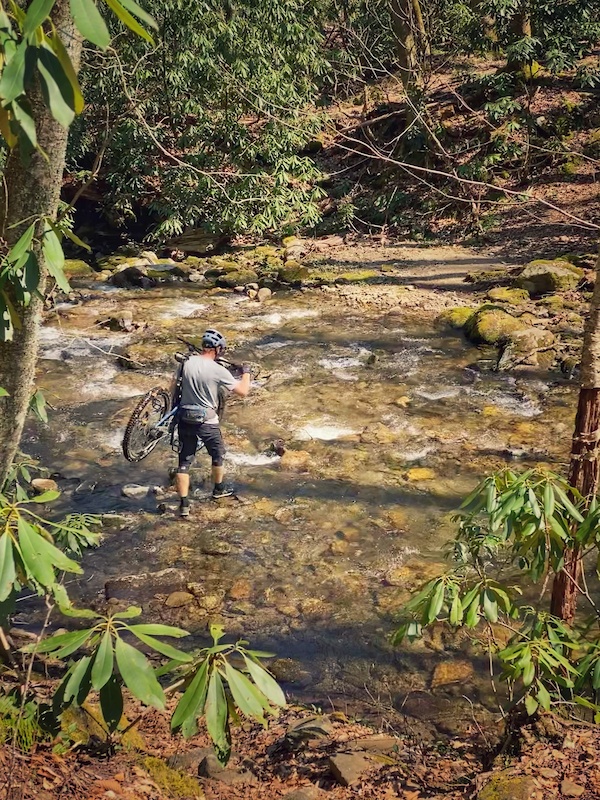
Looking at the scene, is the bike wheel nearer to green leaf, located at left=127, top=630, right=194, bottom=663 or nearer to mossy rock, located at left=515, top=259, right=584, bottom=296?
green leaf, located at left=127, top=630, right=194, bottom=663

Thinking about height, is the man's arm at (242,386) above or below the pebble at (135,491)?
above

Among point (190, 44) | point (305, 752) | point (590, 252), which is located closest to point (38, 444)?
point (305, 752)

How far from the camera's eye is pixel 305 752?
12.8 feet

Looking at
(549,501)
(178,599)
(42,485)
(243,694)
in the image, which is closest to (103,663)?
(243,694)

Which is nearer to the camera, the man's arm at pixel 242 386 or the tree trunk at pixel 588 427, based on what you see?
the tree trunk at pixel 588 427

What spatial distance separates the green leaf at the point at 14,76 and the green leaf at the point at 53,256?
52 cm

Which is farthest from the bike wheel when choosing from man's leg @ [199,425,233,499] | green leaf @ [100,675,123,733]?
green leaf @ [100,675,123,733]

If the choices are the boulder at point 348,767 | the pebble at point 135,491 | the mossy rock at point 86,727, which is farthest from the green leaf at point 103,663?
the pebble at point 135,491

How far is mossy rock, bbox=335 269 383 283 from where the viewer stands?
1583cm

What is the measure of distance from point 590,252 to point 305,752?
14140mm

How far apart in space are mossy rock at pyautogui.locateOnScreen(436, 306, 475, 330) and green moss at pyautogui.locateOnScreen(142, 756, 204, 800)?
Answer: 10.5m

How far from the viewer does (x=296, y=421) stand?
953cm

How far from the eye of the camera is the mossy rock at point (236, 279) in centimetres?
1602

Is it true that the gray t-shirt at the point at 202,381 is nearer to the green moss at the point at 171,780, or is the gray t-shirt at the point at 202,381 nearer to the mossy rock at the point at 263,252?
the green moss at the point at 171,780
